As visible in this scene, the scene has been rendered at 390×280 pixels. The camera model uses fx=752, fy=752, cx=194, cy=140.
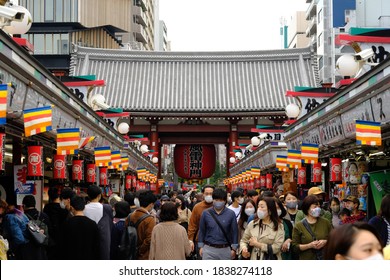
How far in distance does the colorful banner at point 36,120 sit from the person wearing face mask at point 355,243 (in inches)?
293

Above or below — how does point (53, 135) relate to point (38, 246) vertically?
above

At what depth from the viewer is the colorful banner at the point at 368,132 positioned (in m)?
11.0

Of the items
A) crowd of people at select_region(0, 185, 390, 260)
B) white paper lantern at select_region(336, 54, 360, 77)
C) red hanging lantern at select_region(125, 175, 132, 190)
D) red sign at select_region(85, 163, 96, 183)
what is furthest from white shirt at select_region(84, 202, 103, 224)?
red hanging lantern at select_region(125, 175, 132, 190)

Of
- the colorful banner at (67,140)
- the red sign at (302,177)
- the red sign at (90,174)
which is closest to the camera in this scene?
the colorful banner at (67,140)

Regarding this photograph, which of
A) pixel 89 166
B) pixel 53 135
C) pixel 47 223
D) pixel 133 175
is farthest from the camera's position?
pixel 133 175

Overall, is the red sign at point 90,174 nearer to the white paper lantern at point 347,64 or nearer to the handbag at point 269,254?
the white paper lantern at point 347,64

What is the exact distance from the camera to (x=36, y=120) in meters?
11.1

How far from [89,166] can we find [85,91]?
345cm

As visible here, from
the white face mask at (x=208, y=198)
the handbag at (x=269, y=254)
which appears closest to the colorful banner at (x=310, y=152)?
the white face mask at (x=208, y=198)

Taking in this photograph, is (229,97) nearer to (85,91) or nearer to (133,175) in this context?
(133,175)

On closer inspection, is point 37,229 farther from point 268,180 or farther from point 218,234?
point 268,180
